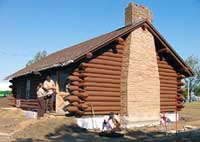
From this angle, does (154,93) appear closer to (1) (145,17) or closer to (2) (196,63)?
(1) (145,17)

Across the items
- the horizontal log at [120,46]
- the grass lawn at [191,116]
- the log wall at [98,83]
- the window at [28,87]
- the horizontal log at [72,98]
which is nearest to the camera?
the horizontal log at [72,98]

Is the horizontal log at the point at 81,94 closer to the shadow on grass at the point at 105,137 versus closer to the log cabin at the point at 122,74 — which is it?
the log cabin at the point at 122,74

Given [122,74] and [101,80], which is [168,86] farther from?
[101,80]

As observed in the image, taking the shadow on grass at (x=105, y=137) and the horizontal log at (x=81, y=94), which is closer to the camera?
the shadow on grass at (x=105, y=137)

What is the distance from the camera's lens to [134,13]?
22.4m

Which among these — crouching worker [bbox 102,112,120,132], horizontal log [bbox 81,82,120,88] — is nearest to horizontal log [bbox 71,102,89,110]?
horizontal log [bbox 81,82,120,88]

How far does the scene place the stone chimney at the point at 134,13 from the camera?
22.3 meters

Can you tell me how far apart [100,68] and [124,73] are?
5.11ft

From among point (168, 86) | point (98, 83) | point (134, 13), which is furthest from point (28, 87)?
point (168, 86)

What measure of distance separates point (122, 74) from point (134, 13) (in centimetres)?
427

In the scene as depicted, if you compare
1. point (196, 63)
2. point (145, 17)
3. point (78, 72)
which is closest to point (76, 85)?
point (78, 72)

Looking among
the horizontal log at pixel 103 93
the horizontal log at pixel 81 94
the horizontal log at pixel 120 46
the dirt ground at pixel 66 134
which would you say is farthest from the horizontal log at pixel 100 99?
the horizontal log at pixel 120 46

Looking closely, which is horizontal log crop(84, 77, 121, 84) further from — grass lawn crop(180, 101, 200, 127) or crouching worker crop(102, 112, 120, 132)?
grass lawn crop(180, 101, 200, 127)

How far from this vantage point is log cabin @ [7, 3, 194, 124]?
1909 centimetres
